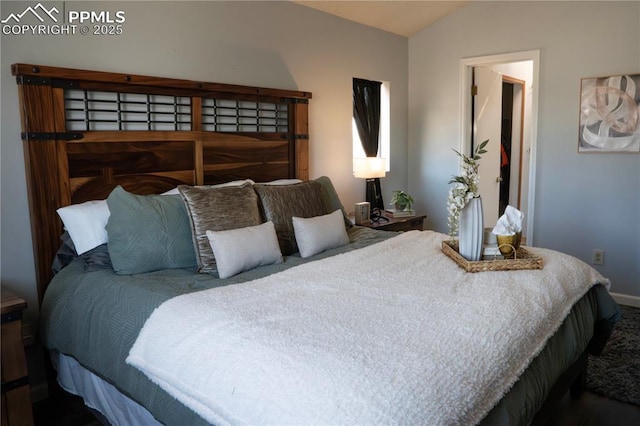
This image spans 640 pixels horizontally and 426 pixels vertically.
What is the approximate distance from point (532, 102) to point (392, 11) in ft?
4.77

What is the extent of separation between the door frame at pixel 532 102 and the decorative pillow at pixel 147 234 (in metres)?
3.10

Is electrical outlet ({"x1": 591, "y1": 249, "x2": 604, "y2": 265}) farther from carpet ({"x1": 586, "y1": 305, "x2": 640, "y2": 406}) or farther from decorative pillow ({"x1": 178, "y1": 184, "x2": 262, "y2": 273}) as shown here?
decorative pillow ({"x1": 178, "y1": 184, "x2": 262, "y2": 273})

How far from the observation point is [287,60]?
3664 mm

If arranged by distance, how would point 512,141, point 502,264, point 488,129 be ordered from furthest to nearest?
point 512,141 < point 488,129 < point 502,264

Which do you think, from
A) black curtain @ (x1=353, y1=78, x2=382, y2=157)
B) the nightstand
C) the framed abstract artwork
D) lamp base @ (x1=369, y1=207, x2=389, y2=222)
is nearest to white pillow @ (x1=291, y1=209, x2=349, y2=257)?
lamp base @ (x1=369, y1=207, x2=389, y2=222)

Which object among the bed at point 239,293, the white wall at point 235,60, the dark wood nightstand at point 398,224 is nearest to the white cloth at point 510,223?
the bed at point 239,293

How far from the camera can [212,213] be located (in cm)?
243

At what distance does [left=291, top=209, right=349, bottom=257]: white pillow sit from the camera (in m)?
2.70

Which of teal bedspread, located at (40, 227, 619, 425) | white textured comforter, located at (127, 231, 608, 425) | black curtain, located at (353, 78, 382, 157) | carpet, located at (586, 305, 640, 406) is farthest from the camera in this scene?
black curtain, located at (353, 78, 382, 157)

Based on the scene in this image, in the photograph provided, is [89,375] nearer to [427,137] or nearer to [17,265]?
→ [17,265]

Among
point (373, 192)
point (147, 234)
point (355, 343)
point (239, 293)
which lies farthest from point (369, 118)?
point (355, 343)

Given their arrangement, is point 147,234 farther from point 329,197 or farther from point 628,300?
point 628,300

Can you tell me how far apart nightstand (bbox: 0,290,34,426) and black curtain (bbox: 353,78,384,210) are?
311cm

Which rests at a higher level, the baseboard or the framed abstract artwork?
the framed abstract artwork
